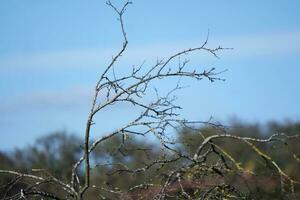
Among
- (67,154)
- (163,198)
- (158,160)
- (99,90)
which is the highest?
(99,90)

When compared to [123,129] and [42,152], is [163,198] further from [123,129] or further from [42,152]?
[42,152]

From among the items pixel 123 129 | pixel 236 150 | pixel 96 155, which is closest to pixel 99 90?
pixel 123 129

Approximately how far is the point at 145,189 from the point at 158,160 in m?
0.37

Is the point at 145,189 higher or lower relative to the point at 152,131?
lower

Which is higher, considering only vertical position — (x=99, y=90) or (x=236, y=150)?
(x=99, y=90)

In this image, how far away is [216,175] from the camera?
15.0ft

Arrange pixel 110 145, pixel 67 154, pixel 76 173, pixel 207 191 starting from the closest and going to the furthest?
1. pixel 207 191
2. pixel 76 173
3. pixel 110 145
4. pixel 67 154

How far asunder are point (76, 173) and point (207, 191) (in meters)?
1.09

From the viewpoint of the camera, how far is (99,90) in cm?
457

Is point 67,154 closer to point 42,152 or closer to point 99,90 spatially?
point 42,152

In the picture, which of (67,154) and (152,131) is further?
(67,154)

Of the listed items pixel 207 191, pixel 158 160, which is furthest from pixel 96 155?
pixel 207 191

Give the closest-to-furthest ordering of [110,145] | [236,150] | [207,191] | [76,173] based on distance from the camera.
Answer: [207,191] → [76,173] → [110,145] → [236,150]

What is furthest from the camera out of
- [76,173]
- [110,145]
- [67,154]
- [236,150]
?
[67,154]
